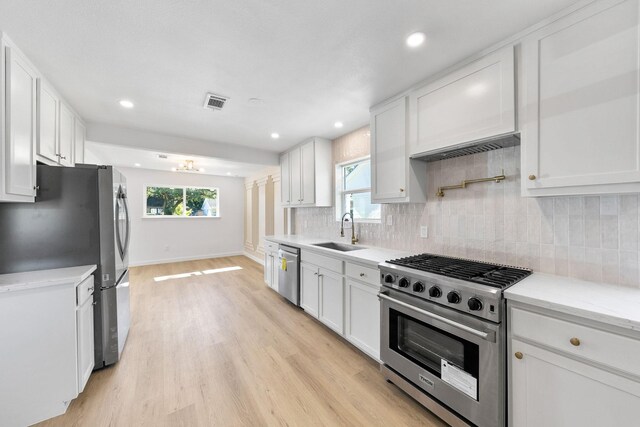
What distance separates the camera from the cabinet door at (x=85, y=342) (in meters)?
1.75

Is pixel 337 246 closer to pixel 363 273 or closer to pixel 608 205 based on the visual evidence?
pixel 363 273

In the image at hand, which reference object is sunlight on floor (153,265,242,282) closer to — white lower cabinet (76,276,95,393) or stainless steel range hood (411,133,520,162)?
white lower cabinet (76,276,95,393)

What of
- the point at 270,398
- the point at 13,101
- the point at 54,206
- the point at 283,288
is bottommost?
the point at 270,398

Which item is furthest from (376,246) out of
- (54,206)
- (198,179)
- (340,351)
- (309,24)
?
(198,179)

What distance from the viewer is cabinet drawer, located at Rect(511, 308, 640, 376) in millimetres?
1009

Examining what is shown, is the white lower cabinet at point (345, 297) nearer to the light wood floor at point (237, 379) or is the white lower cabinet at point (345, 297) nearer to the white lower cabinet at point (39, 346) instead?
the light wood floor at point (237, 379)

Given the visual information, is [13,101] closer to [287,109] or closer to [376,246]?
[287,109]

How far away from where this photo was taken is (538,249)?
1.71m

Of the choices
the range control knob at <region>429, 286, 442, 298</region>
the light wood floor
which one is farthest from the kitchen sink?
the range control knob at <region>429, 286, 442, 298</region>

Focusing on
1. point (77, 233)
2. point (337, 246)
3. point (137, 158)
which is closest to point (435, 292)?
point (337, 246)

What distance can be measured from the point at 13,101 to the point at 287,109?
6.73ft

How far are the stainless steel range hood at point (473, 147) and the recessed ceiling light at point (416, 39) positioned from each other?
767mm

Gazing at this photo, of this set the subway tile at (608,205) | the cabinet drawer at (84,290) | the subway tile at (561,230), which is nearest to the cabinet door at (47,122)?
the cabinet drawer at (84,290)

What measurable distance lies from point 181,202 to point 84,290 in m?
5.17
